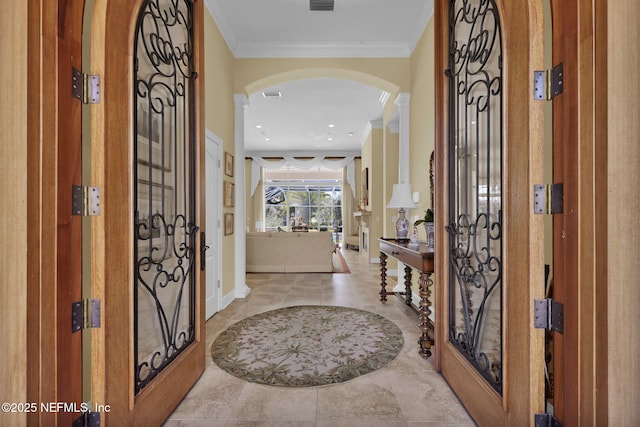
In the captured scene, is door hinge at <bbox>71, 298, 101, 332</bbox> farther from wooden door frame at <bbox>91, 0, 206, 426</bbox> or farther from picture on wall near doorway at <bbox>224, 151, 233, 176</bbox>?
picture on wall near doorway at <bbox>224, 151, 233, 176</bbox>

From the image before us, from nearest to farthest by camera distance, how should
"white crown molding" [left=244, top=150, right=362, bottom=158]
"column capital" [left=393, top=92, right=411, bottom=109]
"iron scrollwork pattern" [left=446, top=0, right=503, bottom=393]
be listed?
"iron scrollwork pattern" [left=446, top=0, right=503, bottom=393]
"column capital" [left=393, top=92, right=411, bottom=109]
"white crown molding" [left=244, top=150, right=362, bottom=158]

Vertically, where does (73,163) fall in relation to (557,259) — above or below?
above

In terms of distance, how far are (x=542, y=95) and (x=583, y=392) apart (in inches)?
41.1

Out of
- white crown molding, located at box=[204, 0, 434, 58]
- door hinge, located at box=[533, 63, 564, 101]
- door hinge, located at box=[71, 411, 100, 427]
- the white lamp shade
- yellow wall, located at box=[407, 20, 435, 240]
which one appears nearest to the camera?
door hinge, located at box=[533, 63, 564, 101]

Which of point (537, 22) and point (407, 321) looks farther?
point (407, 321)

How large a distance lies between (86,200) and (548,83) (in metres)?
1.82

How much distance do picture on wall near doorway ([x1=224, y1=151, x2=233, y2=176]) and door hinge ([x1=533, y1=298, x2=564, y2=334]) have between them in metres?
3.33

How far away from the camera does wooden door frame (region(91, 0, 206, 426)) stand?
48.4 inches

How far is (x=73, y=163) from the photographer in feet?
3.83

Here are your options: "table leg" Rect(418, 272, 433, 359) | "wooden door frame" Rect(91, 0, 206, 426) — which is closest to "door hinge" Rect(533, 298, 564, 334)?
"table leg" Rect(418, 272, 433, 359)

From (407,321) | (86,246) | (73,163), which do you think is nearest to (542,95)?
(73,163)

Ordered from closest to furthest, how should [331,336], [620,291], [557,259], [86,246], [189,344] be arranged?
[620,291], [557,259], [86,246], [189,344], [331,336]

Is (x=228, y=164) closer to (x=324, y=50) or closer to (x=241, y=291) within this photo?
(x=241, y=291)

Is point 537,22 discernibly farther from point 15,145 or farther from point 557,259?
point 15,145
